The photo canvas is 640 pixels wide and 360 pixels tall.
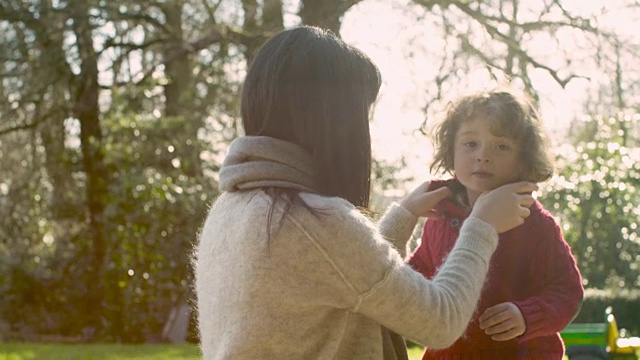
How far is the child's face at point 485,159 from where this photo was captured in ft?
9.42

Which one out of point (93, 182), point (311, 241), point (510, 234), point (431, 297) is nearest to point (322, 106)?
point (311, 241)

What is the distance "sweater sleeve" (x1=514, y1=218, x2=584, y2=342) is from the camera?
8.80 ft

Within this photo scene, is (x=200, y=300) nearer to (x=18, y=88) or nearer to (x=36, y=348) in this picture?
(x=36, y=348)

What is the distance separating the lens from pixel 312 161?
218cm

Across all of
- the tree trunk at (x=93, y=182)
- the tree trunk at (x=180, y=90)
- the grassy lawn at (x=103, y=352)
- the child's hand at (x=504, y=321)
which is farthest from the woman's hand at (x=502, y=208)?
the tree trunk at (x=93, y=182)

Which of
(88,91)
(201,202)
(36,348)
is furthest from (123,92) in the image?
(36,348)

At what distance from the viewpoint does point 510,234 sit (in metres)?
2.88

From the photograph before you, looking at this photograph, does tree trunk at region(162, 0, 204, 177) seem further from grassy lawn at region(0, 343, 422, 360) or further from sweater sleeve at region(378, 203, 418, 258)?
sweater sleeve at region(378, 203, 418, 258)

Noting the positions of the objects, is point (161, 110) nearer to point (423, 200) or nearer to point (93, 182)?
point (93, 182)

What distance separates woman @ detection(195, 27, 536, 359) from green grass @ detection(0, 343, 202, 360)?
6.55 meters

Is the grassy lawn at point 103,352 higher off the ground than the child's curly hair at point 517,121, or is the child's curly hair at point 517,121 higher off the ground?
the child's curly hair at point 517,121

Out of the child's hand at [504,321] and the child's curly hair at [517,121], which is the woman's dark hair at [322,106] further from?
the child's curly hair at [517,121]

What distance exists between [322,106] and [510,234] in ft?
3.16

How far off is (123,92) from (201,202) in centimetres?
204
